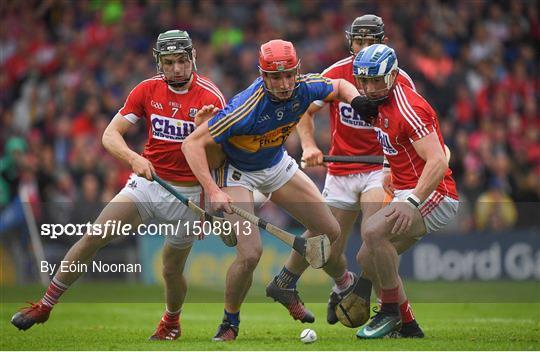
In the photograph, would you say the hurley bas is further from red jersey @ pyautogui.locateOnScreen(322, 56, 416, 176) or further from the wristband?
the wristband

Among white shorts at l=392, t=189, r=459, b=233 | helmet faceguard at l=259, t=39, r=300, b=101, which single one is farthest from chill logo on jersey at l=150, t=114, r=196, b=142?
white shorts at l=392, t=189, r=459, b=233

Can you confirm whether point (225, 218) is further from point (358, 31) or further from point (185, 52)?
point (358, 31)

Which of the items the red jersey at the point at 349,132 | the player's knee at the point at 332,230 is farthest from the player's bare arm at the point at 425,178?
the red jersey at the point at 349,132

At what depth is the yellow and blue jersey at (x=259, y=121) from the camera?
8.73m

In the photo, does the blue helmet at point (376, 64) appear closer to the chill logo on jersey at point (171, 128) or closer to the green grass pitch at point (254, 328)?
the chill logo on jersey at point (171, 128)

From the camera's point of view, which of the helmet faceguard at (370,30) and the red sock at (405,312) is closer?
the red sock at (405,312)

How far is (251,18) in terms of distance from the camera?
19.1 metres

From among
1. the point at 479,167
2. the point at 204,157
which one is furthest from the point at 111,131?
the point at 479,167

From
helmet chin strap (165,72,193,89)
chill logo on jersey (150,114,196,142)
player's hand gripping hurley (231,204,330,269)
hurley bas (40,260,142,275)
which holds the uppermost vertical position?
helmet chin strap (165,72,193,89)

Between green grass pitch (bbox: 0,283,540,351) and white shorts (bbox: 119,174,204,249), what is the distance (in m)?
0.85

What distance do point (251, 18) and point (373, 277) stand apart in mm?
10372

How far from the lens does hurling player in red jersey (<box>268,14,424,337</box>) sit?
378 inches

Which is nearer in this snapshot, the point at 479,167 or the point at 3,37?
the point at 479,167

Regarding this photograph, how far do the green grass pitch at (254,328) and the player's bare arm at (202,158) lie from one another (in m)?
1.17
